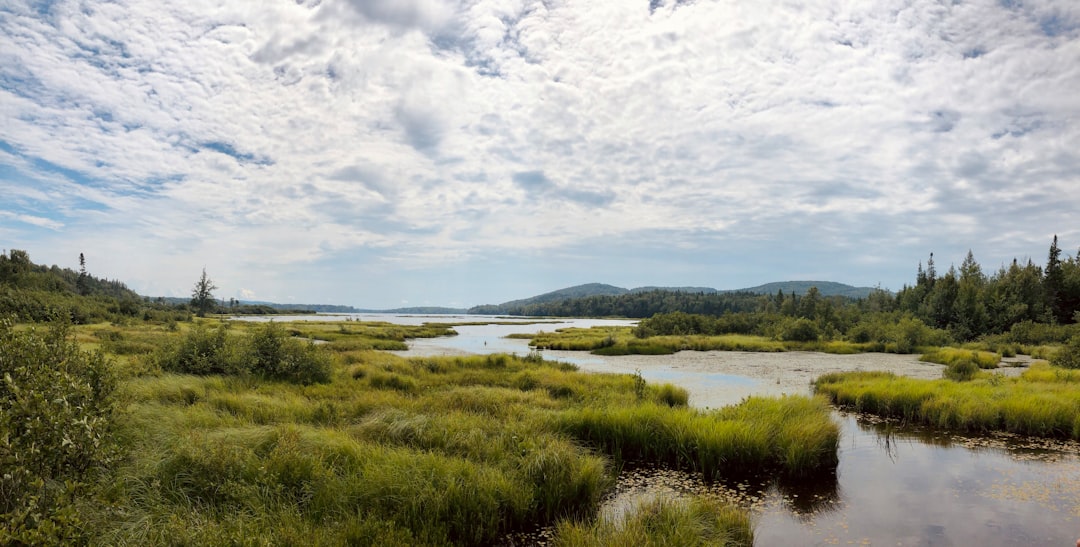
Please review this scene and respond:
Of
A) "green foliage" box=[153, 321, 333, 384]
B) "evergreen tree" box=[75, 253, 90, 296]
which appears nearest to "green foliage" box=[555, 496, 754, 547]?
"green foliage" box=[153, 321, 333, 384]

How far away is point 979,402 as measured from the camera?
1608 centimetres

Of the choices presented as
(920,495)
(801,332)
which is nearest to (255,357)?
(920,495)

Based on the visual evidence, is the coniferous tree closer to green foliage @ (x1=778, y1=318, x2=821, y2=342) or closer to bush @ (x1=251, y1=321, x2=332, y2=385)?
green foliage @ (x1=778, y1=318, x2=821, y2=342)

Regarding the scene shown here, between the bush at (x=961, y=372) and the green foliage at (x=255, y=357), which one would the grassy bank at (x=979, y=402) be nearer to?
the bush at (x=961, y=372)

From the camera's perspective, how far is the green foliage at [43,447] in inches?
196

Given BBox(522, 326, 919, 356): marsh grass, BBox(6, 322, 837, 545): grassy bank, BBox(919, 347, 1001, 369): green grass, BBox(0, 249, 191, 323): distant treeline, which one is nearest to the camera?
BBox(6, 322, 837, 545): grassy bank

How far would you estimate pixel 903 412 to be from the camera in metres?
17.4

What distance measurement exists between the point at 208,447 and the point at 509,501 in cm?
534

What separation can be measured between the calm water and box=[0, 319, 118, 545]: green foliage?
737cm

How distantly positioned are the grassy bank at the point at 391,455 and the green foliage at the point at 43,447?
10.0 inches

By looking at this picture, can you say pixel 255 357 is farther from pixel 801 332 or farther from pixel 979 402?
pixel 801 332

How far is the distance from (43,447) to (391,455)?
4.91 m

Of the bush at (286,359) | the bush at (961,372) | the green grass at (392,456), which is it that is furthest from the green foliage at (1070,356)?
the bush at (286,359)

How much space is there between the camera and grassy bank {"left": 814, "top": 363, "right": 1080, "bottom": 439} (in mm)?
14781
